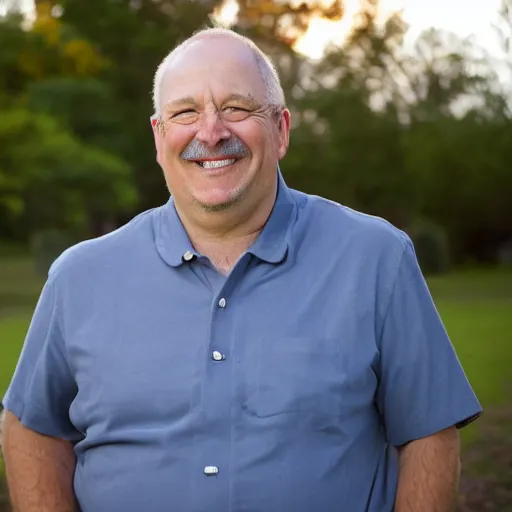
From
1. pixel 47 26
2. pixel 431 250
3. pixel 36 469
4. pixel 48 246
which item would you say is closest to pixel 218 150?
pixel 36 469

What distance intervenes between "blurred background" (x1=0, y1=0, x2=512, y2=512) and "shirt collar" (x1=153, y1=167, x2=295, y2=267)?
198 inches

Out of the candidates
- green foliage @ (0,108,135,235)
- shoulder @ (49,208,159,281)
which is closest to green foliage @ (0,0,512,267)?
green foliage @ (0,108,135,235)

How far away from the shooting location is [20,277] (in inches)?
812

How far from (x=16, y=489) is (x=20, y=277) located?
19.1m

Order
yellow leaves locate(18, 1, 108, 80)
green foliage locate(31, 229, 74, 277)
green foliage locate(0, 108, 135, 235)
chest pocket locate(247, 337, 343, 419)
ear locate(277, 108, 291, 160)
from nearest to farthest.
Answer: chest pocket locate(247, 337, 343, 419), ear locate(277, 108, 291, 160), green foliage locate(0, 108, 135, 235), yellow leaves locate(18, 1, 108, 80), green foliage locate(31, 229, 74, 277)

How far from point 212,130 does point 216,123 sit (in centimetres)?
2

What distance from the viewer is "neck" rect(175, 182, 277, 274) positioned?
1.98 metres

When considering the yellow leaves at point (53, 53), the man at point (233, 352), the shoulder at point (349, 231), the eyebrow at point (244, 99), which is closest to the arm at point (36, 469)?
the man at point (233, 352)

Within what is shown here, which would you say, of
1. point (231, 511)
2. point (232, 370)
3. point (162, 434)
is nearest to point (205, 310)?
point (232, 370)

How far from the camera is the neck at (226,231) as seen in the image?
1981 mm

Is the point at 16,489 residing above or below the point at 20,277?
above

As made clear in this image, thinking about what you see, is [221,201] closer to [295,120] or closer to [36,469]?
[36,469]

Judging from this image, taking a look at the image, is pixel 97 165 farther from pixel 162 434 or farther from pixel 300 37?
pixel 162 434

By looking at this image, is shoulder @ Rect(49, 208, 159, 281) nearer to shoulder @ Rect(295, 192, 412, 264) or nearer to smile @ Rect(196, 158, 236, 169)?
smile @ Rect(196, 158, 236, 169)
